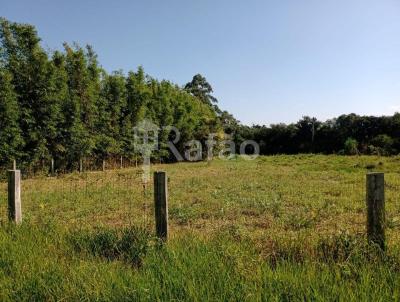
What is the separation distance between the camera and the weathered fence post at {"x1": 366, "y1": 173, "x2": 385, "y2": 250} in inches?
135

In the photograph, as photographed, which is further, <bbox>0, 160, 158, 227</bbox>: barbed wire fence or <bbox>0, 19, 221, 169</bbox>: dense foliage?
<bbox>0, 19, 221, 169</bbox>: dense foliage

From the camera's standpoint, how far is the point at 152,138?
88.4 ft

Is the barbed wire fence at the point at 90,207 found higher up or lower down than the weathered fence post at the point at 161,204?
lower down

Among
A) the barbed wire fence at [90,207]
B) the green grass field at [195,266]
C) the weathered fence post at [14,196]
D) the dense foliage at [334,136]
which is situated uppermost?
the dense foliage at [334,136]

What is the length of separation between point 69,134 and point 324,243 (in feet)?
53.3

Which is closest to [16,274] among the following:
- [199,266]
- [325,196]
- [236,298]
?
[199,266]

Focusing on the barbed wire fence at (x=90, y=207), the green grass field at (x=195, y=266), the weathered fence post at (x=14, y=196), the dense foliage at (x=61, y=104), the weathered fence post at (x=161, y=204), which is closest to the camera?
the green grass field at (x=195, y=266)

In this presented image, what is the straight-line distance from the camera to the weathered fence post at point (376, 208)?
3422 millimetres

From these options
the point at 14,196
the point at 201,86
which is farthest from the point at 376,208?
the point at 201,86

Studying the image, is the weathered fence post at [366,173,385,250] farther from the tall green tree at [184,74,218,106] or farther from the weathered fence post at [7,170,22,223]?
the tall green tree at [184,74,218,106]

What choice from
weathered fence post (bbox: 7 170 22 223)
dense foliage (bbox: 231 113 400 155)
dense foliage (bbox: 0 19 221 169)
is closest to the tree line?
dense foliage (bbox: 0 19 221 169)

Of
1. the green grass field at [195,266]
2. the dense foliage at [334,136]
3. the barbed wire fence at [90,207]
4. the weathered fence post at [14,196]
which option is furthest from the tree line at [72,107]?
the green grass field at [195,266]

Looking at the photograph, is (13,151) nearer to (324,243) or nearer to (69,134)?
(69,134)

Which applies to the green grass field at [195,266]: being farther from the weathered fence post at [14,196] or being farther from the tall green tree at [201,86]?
the tall green tree at [201,86]
